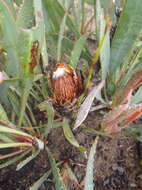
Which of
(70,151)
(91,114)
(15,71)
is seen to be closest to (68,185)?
(70,151)

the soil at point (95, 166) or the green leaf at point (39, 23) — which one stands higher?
the green leaf at point (39, 23)

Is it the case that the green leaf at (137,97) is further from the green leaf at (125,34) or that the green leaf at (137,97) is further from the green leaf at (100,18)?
the green leaf at (100,18)

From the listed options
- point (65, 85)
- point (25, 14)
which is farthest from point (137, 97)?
point (25, 14)

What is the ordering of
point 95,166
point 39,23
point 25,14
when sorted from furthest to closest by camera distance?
1. point 95,166
2. point 25,14
3. point 39,23

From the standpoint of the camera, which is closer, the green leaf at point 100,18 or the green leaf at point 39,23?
the green leaf at point 39,23

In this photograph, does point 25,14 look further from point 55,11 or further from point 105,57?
point 105,57

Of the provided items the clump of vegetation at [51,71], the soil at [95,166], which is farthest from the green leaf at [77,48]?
the soil at [95,166]

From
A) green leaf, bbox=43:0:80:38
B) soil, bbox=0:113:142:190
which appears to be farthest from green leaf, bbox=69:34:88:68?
soil, bbox=0:113:142:190
